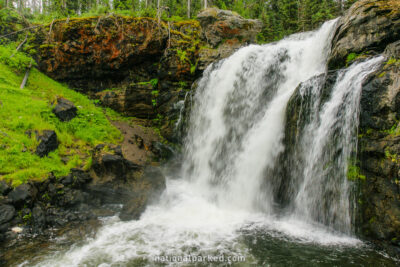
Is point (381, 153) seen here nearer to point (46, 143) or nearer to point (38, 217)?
point (38, 217)

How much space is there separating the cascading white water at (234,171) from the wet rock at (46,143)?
12.2ft

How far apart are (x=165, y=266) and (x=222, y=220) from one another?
100 inches

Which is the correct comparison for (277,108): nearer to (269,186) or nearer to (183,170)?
(269,186)

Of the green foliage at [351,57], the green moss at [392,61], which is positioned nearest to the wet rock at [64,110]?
the green foliage at [351,57]

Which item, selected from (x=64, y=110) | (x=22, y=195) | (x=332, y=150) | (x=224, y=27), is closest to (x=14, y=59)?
(x=64, y=110)

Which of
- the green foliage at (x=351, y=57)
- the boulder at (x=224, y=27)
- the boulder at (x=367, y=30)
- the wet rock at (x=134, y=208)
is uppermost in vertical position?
the boulder at (x=224, y=27)

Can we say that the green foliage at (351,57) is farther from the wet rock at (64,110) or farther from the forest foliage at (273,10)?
the forest foliage at (273,10)

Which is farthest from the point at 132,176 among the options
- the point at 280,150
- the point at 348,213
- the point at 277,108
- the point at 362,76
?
the point at 362,76

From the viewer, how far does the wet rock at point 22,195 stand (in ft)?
19.9

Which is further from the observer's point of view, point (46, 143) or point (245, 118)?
point (245, 118)

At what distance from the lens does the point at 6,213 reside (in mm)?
5715

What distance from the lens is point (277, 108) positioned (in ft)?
26.9

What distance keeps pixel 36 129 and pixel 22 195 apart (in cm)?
334

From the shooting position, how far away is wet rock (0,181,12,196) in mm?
6036
